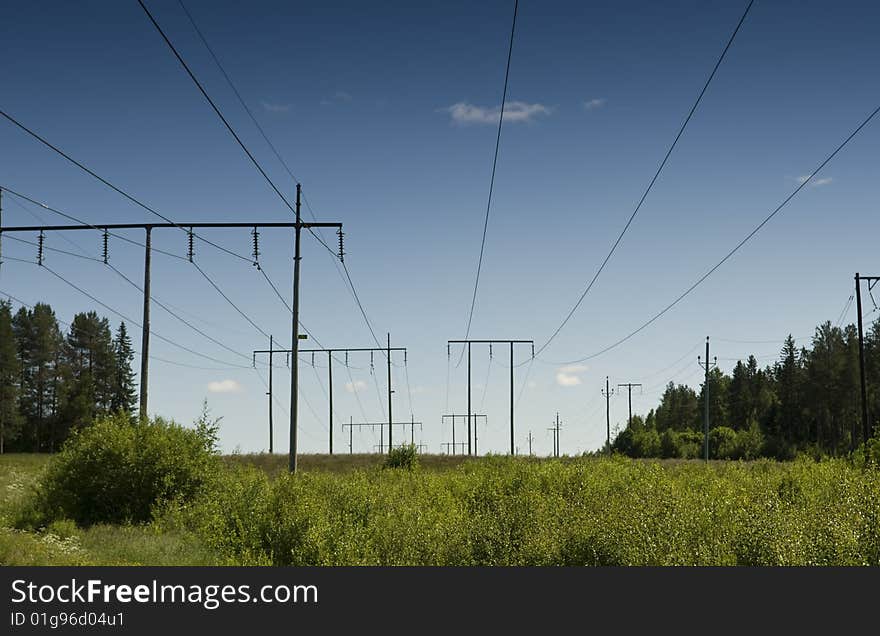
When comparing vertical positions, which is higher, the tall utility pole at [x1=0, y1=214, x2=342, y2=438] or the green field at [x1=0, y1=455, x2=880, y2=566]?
the tall utility pole at [x1=0, y1=214, x2=342, y2=438]

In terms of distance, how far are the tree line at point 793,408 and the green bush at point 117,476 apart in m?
80.3

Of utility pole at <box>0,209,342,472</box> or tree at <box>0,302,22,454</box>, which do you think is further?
tree at <box>0,302,22,454</box>

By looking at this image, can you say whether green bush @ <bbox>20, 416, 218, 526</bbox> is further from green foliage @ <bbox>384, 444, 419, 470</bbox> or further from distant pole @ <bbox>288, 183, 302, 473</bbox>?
green foliage @ <bbox>384, 444, 419, 470</bbox>

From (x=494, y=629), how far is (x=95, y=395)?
107318mm

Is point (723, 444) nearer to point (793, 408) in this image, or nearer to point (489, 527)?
point (793, 408)

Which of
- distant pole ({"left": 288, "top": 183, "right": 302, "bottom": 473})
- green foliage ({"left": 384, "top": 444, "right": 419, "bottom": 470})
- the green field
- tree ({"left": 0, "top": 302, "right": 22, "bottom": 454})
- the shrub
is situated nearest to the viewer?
the green field

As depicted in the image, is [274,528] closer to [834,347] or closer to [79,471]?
[79,471]

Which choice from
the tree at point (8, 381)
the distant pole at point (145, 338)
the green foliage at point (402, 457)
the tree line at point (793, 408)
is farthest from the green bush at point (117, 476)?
the tree line at point (793, 408)

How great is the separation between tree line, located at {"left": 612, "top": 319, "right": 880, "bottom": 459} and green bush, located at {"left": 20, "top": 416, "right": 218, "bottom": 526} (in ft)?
263

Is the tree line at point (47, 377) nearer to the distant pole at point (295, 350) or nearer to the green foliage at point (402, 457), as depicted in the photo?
the green foliage at point (402, 457)

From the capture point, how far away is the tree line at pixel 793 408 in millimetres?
111625

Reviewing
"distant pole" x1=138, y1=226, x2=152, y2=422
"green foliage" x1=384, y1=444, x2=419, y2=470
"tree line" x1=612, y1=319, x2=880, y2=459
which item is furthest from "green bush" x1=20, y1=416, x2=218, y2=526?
"tree line" x1=612, y1=319, x2=880, y2=459

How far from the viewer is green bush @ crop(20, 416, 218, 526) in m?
33.5

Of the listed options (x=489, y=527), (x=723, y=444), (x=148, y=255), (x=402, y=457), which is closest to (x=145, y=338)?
(x=148, y=255)
